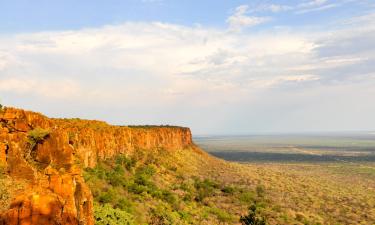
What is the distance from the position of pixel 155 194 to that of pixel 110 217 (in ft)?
51.0

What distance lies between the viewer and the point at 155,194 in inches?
1521

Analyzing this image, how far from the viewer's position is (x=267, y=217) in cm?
3988

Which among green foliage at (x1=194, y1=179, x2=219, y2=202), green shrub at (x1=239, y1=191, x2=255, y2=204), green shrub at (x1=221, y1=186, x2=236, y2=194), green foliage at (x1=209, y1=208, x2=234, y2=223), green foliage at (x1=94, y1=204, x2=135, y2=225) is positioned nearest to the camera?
green foliage at (x1=94, y1=204, x2=135, y2=225)

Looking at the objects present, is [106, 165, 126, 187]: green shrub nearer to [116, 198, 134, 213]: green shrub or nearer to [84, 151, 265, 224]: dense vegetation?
[84, 151, 265, 224]: dense vegetation

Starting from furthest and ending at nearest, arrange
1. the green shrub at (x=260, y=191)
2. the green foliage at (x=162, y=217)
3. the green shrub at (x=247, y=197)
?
the green shrub at (x=260, y=191) < the green shrub at (x=247, y=197) < the green foliage at (x=162, y=217)

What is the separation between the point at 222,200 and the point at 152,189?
10.0 m

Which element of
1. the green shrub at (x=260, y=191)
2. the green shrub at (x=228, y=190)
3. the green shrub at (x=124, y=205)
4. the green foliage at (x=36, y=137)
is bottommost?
A: the green shrub at (x=260, y=191)

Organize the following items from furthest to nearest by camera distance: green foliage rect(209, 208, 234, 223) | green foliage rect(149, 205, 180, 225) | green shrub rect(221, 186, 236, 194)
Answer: green shrub rect(221, 186, 236, 194), green foliage rect(209, 208, 234, 223), green foliage rect(149, 205, 180, 225)

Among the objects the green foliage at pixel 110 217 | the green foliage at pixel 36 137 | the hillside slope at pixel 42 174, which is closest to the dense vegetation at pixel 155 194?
the green foliage at pixel 110 217

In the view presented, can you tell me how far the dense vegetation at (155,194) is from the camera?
2845 centimetres

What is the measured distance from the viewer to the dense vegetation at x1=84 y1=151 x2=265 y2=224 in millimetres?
28453

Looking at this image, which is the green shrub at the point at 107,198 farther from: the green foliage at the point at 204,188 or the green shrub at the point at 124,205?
the green foliage at the point at 204,188

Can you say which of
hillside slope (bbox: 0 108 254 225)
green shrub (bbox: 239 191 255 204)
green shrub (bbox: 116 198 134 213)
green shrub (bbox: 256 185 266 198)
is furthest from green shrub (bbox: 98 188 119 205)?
green shrub (bbox: 256 185 266 198)

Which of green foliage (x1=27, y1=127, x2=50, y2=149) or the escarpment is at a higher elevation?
green foliage (x1=27, y1=127, x2=50, y2=149)
